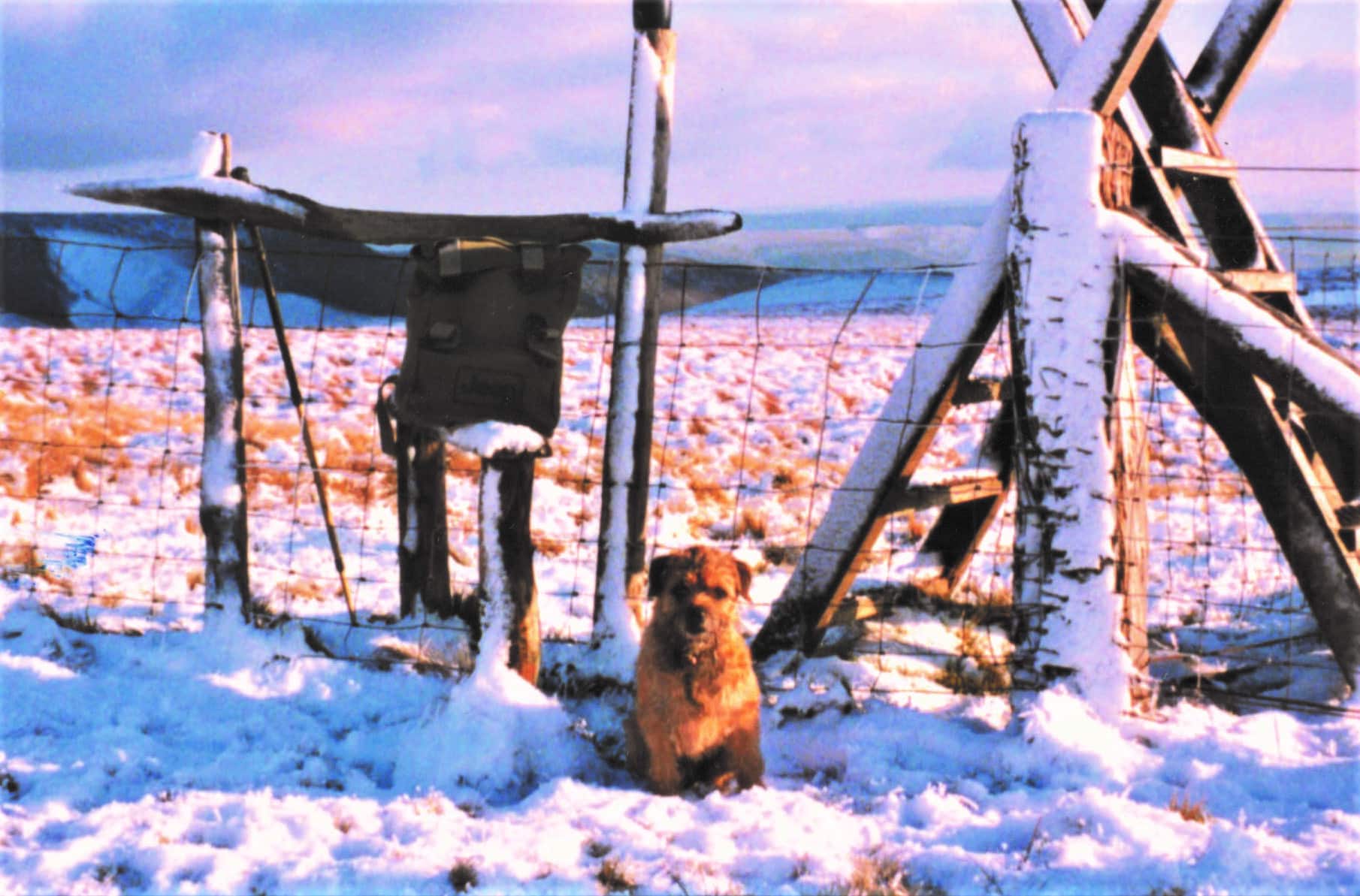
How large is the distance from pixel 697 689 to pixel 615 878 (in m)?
0.80

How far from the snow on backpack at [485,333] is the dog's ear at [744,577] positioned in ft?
3.17

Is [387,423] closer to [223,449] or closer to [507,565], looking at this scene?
[223,449]

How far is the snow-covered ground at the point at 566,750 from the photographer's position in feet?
9.95

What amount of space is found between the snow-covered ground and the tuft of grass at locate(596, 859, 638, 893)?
0.03 ft

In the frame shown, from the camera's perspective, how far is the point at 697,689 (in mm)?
3670

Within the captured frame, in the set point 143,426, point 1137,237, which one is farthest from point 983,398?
point 143,426

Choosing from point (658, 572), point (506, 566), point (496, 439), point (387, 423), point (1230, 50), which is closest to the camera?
point (658, 572)

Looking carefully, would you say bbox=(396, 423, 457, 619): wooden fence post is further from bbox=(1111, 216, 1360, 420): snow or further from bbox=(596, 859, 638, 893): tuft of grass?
bbox=(1111, 216, 1360, 420): snow

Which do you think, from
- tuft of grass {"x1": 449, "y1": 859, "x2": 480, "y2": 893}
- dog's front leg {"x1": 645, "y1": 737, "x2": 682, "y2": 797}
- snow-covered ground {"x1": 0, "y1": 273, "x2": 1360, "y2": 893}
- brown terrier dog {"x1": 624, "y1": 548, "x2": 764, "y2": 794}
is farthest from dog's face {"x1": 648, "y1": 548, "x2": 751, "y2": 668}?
tuft of grass {"x1": 449, "y1": 859, "x2": 480, "y2": 893}

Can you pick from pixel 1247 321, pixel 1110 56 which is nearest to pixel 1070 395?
pixel 1247 321

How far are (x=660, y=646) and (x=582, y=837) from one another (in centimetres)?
73

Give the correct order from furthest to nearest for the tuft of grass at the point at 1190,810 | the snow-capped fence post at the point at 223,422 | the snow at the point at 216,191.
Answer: the snow-capped fence post at the point at 223,422, the snow at the point at 216,191, the tuft of grass at the point at 1190,810

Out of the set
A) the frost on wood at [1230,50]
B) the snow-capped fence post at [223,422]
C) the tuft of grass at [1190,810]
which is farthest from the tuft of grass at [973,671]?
the snow-capped fence post at [223,422]

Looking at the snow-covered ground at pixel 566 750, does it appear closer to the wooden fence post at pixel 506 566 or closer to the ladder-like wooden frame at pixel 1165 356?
the wooden fence post at pixel 506 566
